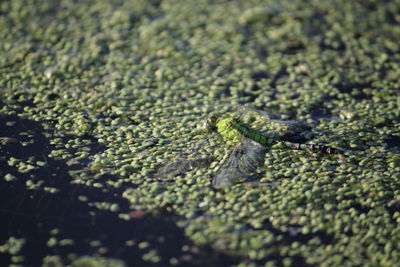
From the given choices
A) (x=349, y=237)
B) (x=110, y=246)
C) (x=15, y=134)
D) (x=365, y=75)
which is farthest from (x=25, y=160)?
(x=365, y=75)

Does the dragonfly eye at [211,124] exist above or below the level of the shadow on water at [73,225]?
above

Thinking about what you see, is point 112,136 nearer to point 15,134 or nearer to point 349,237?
point 15,134

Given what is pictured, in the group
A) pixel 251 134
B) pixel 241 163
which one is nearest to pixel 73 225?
pixel 241 163

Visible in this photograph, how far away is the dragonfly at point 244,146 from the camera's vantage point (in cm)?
287

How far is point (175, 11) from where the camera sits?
4.91 meters

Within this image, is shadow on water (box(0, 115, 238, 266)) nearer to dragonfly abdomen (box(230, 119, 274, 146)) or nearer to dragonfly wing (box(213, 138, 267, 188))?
dragonfly wing (box(213, 138, 267, 188))

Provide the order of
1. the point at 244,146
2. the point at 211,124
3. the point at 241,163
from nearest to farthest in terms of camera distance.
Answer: the point at 241,163 < the point at 244,146 < the point at 211,124

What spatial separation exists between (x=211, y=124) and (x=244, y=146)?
32 centimetres

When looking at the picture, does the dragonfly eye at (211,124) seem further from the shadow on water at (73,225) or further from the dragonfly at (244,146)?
the shadow on water at (73,225)

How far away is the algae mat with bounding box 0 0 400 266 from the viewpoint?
2.44m

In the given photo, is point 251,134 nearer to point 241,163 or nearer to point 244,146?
point 244,146

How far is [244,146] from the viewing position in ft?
10.1

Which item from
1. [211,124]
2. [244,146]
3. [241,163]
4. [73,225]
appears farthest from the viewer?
[211,124]

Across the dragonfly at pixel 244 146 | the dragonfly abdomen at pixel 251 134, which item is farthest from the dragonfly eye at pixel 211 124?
the dragonfly abdomen at pixel 251 134
